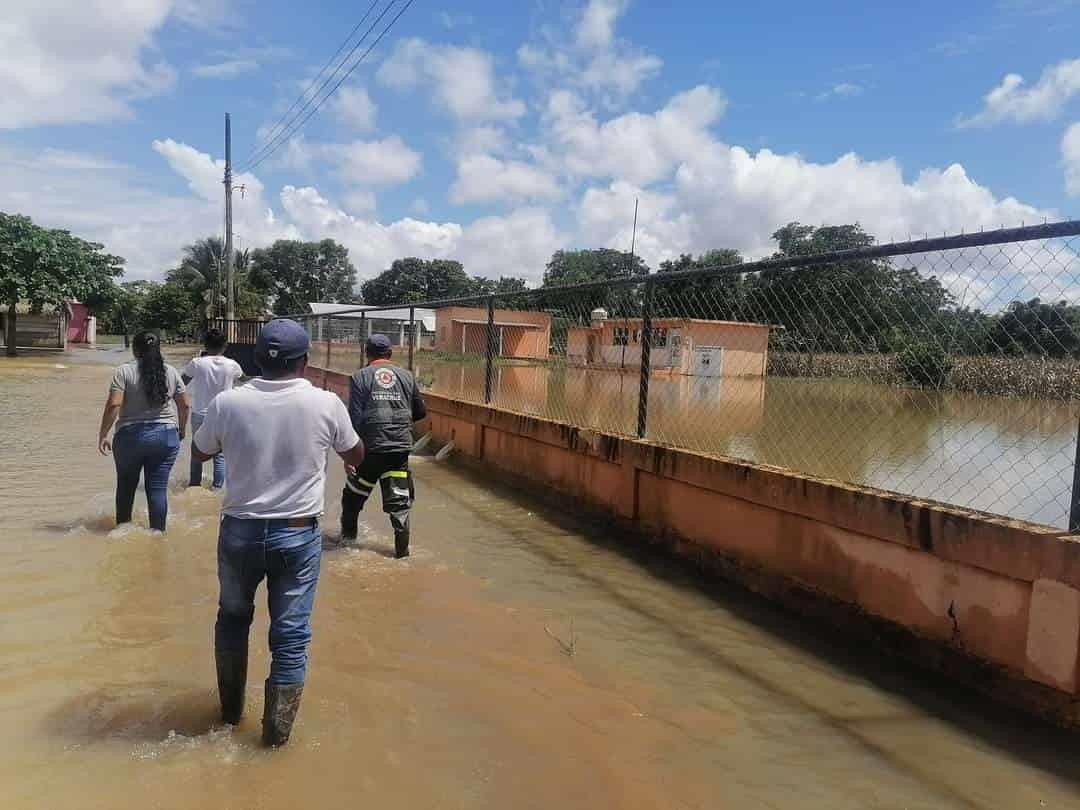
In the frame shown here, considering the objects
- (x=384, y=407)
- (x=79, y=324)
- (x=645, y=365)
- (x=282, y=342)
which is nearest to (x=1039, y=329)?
(x=645, y=365)

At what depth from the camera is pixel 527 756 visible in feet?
10.1

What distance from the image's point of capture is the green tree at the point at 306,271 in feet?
277

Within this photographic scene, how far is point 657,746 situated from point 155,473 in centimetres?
411

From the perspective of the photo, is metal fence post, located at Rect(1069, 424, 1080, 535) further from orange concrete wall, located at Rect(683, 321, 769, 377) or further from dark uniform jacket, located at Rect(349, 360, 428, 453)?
dark uniform jacket, located at Rect(349, 360, 428, 453)

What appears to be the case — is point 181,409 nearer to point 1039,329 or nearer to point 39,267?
point 1039,329

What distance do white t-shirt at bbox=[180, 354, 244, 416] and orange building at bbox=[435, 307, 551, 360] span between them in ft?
10.1

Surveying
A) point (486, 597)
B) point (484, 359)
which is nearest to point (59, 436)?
point (484, 359)

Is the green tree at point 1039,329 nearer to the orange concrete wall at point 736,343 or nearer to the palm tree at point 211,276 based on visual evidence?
the orange concrete wall at point 736,343

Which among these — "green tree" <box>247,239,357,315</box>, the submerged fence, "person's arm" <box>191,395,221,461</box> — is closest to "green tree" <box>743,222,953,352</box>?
the submerged fence

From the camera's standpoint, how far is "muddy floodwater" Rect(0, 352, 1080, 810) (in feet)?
9.34

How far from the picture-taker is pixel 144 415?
5387mm

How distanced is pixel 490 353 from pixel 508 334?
0.31 meters

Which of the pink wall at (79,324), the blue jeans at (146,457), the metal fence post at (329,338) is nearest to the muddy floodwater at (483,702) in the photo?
the blue jeans at (146,457)

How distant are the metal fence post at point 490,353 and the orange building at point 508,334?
0.11 metres
